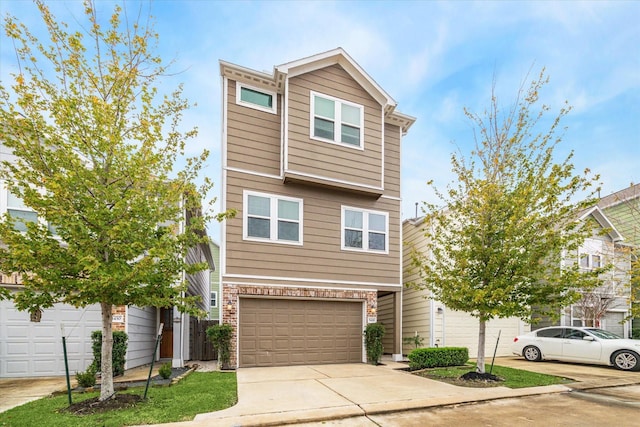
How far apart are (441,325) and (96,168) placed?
12277 mm

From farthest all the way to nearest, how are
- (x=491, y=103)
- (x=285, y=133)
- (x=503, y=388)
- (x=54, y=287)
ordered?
(x=285, y=133) < (x=491, y=103) < (x=503, y=388) < (x=54, y=287)

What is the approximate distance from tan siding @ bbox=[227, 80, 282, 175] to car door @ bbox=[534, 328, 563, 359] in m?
10.9

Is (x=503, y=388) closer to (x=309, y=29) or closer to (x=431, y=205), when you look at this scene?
(x=431, y=205)

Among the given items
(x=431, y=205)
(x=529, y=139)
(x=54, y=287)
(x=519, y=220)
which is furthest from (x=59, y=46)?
(x=529, y=139)

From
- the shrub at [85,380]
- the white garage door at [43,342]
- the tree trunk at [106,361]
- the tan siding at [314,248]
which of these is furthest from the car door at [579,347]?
the white garage door at [43,342]

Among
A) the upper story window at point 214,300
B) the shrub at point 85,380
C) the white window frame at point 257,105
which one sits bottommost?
the upper story window at point 214,300

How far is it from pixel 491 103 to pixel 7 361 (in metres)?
14.6

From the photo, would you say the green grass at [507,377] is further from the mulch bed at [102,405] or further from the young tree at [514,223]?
the mulch bed at [102,405]

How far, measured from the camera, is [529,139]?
9.87 m

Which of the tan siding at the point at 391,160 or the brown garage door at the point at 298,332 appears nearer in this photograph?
the brown garage door at the point at 298,332

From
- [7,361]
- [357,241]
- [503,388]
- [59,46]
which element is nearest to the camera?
[59,46]

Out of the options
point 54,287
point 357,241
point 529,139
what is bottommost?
point 54,287

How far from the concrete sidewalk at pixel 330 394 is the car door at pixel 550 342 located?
5.06 meters

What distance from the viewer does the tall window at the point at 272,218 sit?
37.3 feet
